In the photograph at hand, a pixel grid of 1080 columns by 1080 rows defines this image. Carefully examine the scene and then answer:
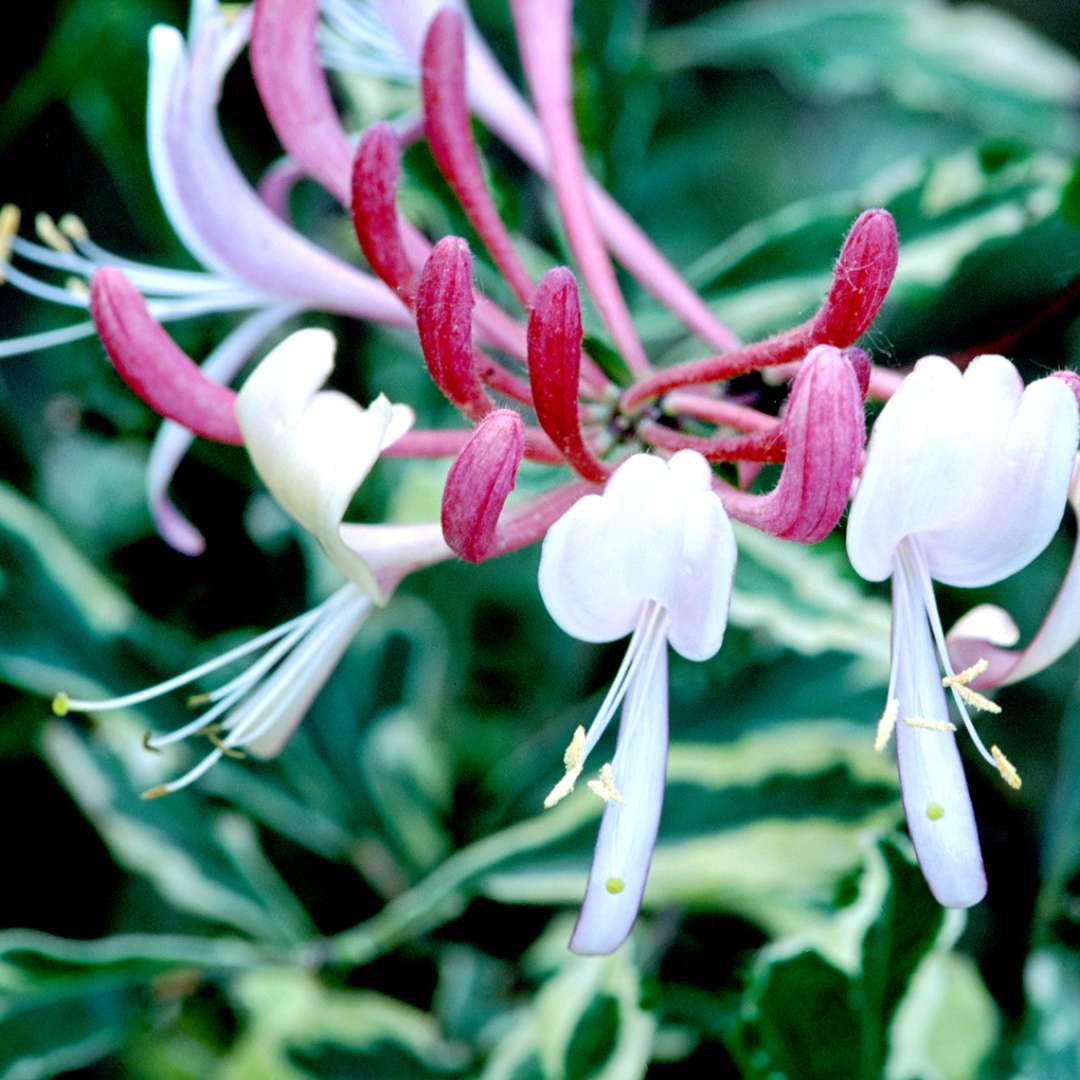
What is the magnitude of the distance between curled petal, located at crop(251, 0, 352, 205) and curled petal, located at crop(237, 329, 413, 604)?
0.53 feet

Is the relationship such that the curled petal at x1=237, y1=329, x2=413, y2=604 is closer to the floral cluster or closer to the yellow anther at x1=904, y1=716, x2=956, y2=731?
the floral cluster

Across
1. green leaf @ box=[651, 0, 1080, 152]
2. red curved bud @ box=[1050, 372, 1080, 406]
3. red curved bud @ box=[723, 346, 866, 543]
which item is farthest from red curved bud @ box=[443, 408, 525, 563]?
green leaf @ box=[651, 0, 1080, 152]

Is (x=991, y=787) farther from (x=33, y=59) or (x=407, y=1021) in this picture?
(x=33, y=59)

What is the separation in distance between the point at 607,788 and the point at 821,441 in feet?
0.55

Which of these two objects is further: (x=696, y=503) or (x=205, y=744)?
(x=205, y=744)

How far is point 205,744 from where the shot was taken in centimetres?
104

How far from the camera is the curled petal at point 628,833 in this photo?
548mm

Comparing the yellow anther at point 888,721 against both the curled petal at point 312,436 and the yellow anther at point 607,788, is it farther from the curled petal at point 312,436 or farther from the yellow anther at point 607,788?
the curled petal at point 312,436

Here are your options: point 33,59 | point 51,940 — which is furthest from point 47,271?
point 51,940

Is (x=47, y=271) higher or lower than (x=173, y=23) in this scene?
lower

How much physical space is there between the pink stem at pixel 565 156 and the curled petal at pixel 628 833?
8.3 inches

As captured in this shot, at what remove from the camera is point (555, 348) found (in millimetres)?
553

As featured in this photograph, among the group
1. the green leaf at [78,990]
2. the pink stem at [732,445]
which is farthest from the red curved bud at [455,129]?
the green leaf at [78,990]

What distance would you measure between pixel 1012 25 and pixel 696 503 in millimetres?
983
